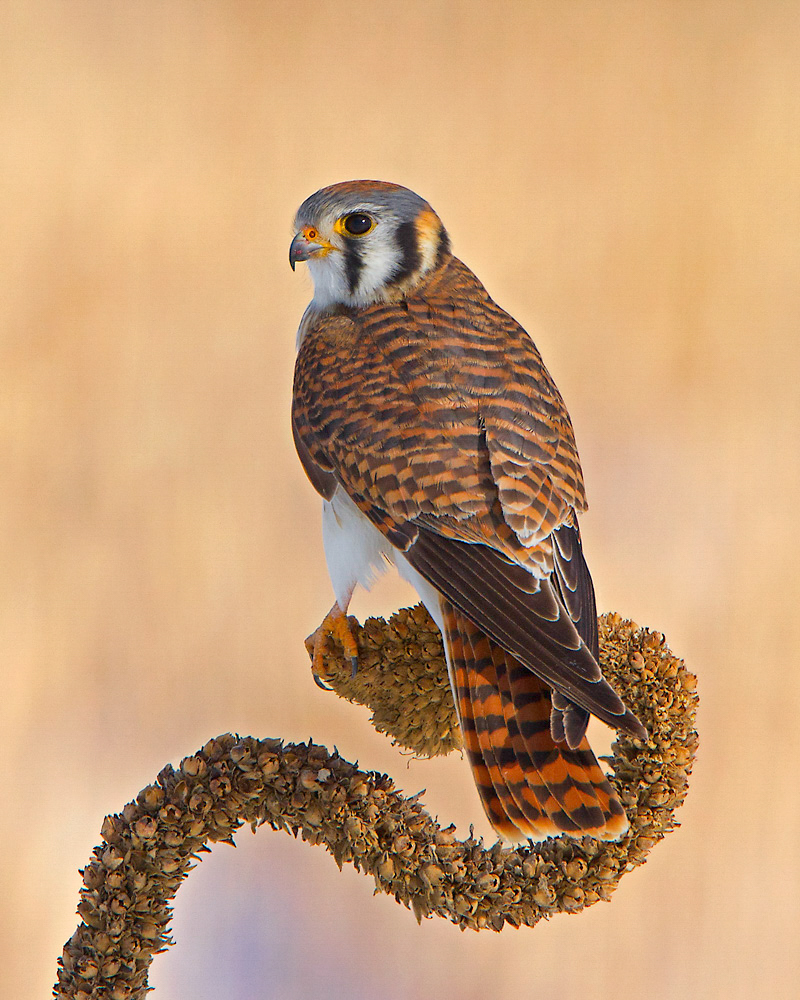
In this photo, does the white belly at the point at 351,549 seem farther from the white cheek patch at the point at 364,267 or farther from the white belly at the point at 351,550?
the white cheek patch at the point at 364,267

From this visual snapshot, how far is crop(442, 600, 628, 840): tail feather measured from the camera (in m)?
0.93

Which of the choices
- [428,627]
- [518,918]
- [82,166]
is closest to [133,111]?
[82,166]

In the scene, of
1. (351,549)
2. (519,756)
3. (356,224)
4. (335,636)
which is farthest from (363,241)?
(519,756)

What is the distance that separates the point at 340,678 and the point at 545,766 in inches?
8.4

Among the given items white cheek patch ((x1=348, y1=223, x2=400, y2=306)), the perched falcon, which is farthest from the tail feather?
white cheek patch ((x1=348, y1=223, x2=400, y2=306))

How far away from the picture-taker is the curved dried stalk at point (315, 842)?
0.83 meters

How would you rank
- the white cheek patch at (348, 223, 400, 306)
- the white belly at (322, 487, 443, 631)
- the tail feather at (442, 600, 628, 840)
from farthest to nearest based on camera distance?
1. the white cheek patch at (348, 223, 400, 306)
2. the white belly at (322, 487, 443, 631)
3. the tail feather at (442, 600, 628, 840)

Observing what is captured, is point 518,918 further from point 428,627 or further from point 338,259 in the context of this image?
point 338,259

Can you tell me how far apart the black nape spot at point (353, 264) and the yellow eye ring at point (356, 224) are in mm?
16

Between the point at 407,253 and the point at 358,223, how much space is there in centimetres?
8

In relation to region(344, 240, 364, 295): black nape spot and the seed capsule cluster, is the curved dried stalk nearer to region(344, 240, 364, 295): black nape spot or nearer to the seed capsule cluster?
the seed capsule cluster

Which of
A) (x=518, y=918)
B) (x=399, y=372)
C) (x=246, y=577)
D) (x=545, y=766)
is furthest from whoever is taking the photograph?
(x=246, y=577)

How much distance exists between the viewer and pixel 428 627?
1.14 metres

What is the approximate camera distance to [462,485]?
1.15 metres
